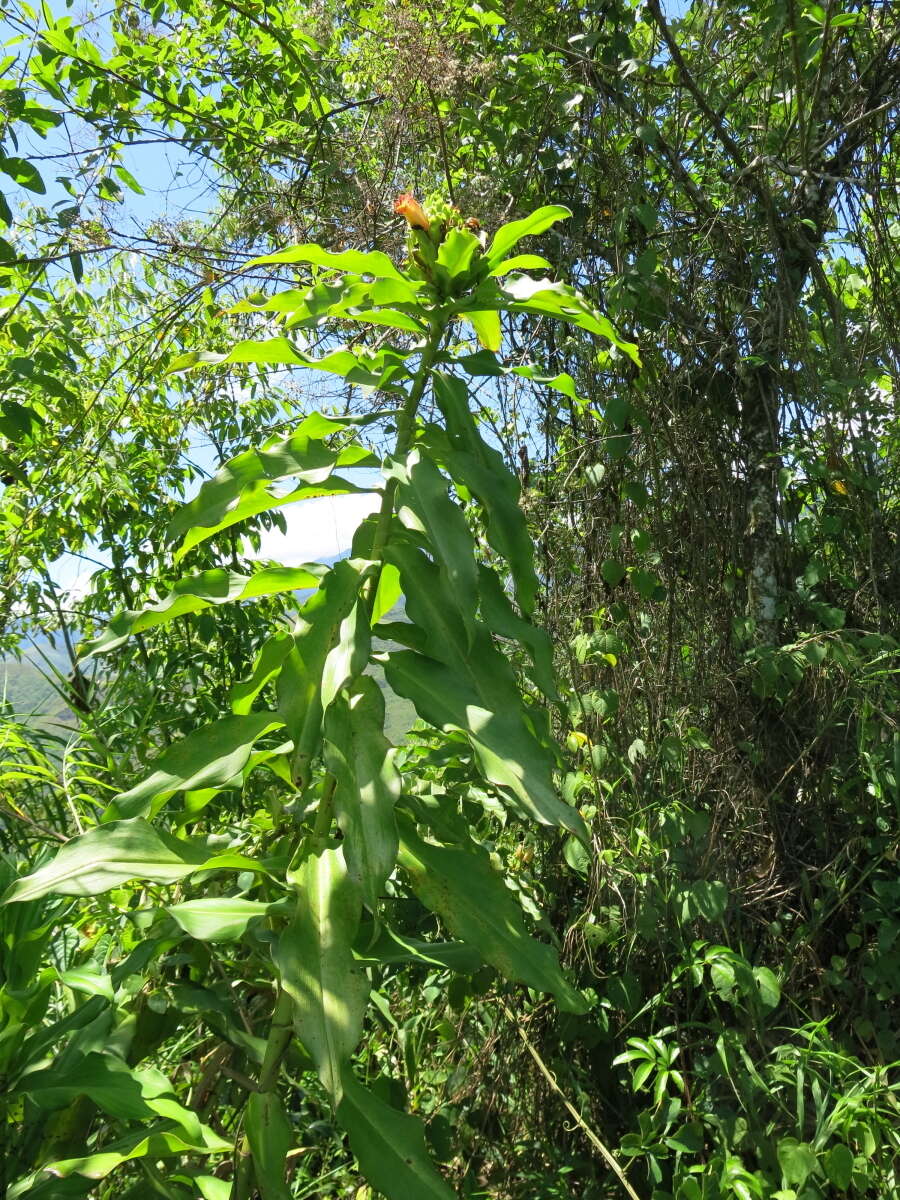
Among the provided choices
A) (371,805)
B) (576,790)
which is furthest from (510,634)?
(576,790)

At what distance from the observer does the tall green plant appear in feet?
3.90

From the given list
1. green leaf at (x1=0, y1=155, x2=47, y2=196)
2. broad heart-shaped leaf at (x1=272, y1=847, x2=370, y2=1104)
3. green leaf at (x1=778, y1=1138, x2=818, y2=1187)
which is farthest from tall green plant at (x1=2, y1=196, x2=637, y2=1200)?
green leaf at (x1=0, y1=155, x2=47, y2=196)

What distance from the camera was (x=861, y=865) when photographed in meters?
2.45

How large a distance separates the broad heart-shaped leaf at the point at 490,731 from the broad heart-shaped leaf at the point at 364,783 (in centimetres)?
6

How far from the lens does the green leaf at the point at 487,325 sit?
1.43 metres

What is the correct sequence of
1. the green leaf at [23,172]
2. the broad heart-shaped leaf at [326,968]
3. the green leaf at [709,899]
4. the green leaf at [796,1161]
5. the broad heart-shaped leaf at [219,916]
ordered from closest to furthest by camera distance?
the broad heart-shaped leaf at [326,968], the broad heart-shaped leaf at [219,916], the green leaf at [796,1161], the green leaf at [709,899], the green leaf at [23,172]

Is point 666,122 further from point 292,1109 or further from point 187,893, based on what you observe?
point 292,1109

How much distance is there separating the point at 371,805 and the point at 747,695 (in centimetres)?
158

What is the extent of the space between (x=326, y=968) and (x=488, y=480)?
0.73 meters

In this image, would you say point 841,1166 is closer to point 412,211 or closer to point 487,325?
point 487,325

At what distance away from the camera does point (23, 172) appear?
228cm

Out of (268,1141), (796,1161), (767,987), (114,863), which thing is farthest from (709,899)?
(114,863)

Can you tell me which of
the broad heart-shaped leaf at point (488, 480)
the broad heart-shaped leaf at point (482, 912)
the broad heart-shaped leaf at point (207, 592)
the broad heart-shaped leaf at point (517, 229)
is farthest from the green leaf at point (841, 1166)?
the broad heart-shaped leaf at point (517, 229)

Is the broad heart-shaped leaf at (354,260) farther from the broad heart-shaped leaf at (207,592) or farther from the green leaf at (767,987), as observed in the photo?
the green leaf at (767,987)
